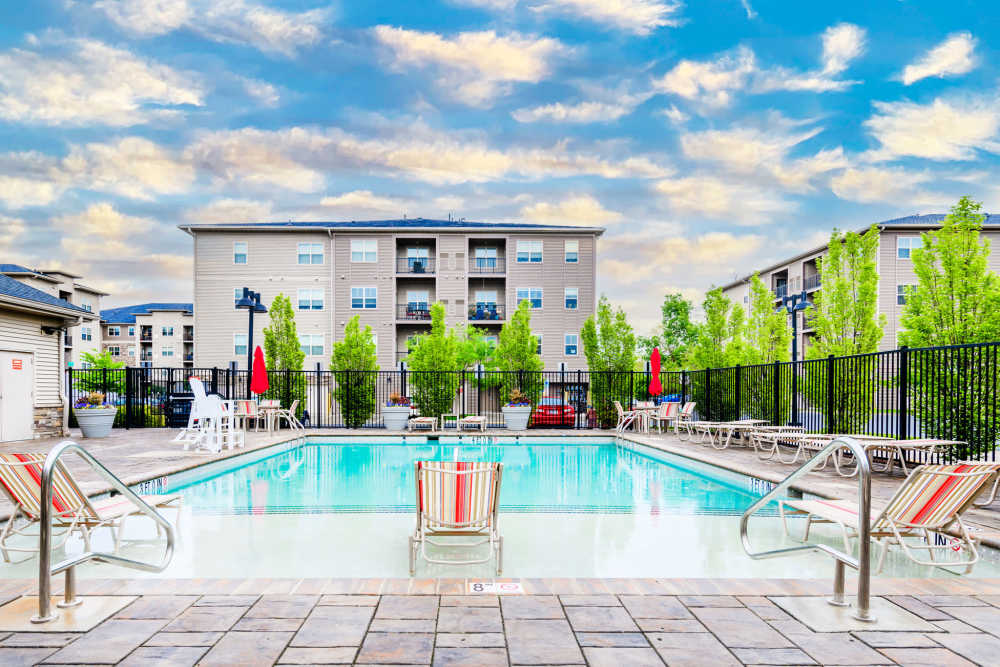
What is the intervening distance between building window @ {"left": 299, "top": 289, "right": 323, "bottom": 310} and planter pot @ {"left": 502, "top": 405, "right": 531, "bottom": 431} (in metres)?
16.9

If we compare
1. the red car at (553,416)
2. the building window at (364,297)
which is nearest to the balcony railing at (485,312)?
the building window at (364,297)

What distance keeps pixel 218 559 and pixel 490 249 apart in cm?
2917

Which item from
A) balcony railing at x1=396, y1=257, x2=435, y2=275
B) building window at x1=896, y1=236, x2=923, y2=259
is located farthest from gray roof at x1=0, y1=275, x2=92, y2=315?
building window at x1=896, y1=236, x2=923, y2=259

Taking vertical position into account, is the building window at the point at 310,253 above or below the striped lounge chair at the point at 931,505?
above

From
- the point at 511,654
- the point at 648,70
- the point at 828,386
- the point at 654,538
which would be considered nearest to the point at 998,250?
the point at 648,70

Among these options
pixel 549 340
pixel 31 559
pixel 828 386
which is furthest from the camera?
pixel 549 340

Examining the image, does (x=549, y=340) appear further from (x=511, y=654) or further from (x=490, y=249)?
(x=511, y=654)

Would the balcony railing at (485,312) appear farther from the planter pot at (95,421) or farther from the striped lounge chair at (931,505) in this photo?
the striped lounge chair at (931,505)

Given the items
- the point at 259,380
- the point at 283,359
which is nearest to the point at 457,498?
the point at 259,380

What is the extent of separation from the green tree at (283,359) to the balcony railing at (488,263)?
12.9 meters

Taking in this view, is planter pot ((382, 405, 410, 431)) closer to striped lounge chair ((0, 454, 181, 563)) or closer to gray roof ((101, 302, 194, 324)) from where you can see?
striped lounge chair ((0, 454, 181, 563))

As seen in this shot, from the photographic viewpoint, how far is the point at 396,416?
1781 cm

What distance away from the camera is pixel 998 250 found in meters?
32.3

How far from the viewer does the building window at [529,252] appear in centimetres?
3212
